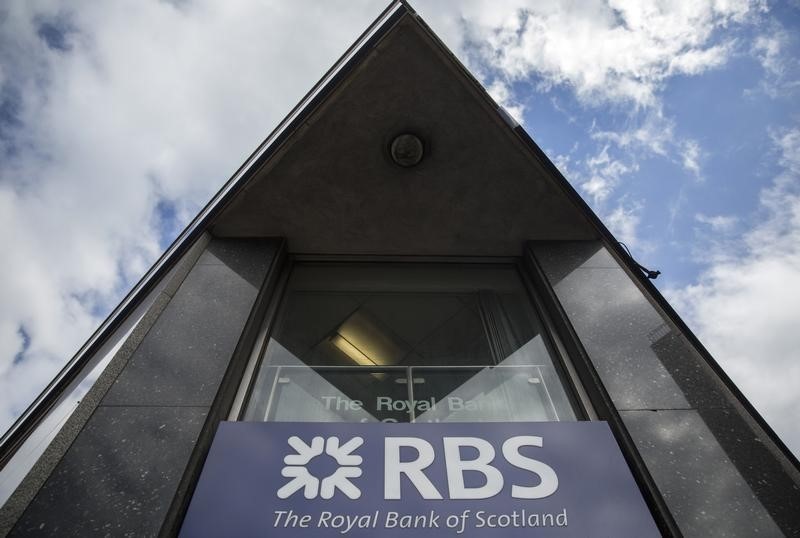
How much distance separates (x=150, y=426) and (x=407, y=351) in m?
2.33

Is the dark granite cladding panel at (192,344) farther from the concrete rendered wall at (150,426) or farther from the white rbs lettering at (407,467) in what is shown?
the white rbs lettering at (407,467)

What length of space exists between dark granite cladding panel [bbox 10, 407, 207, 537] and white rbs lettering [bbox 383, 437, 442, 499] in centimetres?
145

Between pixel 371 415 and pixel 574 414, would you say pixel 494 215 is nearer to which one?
pixel 574 414

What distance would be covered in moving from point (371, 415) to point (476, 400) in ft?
3.22

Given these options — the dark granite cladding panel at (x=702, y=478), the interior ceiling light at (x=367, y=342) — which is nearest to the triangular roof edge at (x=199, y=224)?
the interior ceiling light at (x=367, y=342)

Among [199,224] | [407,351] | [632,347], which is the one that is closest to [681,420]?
[632,347]

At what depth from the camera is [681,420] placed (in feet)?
10.5

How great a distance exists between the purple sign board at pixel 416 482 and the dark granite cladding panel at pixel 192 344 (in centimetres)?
62

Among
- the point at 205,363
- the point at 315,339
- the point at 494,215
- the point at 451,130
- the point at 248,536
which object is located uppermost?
the point at 451,130

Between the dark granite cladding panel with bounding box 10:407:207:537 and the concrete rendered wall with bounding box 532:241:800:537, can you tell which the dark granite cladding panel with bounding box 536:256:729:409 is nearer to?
the concrete rendered wall with bounding box 532:241:800:537

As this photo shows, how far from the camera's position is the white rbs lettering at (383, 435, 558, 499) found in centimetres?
278

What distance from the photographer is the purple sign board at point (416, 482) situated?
2602mm

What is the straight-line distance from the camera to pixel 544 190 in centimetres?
513

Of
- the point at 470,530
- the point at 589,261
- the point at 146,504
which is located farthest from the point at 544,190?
the point at 146,504
